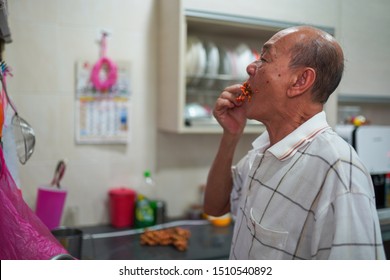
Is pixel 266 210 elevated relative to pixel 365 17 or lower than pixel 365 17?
lower

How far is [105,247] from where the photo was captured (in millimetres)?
1514

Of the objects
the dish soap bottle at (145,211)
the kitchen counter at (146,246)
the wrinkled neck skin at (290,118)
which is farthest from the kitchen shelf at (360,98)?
the wrinkled neck skin at (290,118)

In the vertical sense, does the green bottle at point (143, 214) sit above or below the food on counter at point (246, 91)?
below

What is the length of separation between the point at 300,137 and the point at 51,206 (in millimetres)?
1086

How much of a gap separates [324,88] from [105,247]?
1089 millimetres

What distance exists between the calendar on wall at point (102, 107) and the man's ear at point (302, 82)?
1.09 m

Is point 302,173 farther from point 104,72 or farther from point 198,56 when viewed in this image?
point 104,72

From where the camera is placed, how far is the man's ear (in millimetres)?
830

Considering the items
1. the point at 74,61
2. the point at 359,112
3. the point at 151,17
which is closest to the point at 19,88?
the point at 74,61

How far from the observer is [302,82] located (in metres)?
0.85

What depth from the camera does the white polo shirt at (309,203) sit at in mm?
703

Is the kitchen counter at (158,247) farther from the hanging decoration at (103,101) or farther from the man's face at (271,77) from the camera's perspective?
the man's face at (271,77)

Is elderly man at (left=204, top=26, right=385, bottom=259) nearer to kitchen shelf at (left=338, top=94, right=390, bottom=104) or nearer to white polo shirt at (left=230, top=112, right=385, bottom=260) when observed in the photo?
white polo shirt at (left=230, top=112, right=385, bottom=260)
